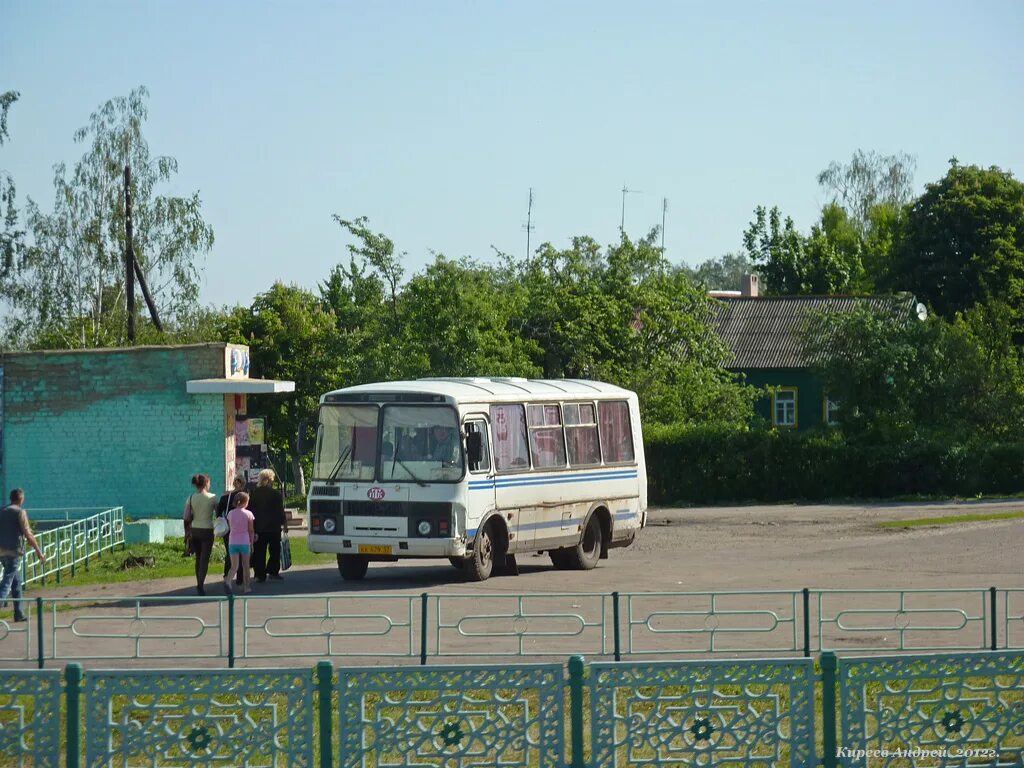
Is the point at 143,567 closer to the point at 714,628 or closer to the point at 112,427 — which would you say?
the point at 112,427

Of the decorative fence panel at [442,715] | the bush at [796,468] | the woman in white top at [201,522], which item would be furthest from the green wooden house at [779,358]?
the decorative fence panel at [442,715]

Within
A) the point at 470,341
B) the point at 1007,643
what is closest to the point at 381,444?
the point at 1007,643

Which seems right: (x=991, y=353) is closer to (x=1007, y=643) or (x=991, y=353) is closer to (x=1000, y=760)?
(x=1007, y=643)

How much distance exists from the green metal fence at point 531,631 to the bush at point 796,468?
22838 millimetres

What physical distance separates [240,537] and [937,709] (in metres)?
12.7

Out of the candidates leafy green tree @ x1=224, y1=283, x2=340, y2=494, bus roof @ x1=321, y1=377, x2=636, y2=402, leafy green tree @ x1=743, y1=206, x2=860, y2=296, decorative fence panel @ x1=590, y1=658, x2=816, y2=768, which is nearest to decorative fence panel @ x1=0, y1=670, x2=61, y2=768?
decorative fence panel @ x1=590, y1=658, x2=816, y2=768

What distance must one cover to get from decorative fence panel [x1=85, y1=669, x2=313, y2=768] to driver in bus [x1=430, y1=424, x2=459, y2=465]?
40.0ft

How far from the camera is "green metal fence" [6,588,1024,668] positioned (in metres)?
14.2

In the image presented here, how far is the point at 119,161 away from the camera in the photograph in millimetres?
47250

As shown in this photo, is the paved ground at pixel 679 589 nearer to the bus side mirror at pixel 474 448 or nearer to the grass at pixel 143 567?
the grass at pixel 143 567

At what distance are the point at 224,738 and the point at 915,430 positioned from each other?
34.4 metres

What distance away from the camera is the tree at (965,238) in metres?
60.6

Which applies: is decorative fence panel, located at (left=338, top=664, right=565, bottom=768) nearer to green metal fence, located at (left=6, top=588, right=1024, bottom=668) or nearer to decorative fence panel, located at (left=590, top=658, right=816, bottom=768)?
decorative fence panel, located at (left=590, top=658, right=816, bottom=768)

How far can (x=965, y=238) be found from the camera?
203 ft
